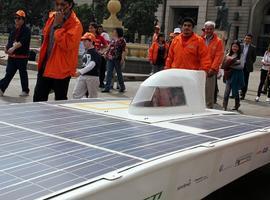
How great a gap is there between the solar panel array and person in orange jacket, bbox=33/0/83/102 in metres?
1.26

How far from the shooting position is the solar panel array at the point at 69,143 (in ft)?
9.07

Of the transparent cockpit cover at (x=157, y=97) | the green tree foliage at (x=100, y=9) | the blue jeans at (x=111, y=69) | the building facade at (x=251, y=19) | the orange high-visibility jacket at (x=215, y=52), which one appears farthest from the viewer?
the green tree foliage at (x=100, y=9)

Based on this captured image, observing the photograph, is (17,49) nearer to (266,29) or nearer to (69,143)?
(69,143)

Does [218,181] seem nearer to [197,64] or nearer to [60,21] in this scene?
[60,21]

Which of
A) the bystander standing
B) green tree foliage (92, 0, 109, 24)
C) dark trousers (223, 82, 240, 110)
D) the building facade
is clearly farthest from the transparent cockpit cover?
green tree foliage (92, 0, 109, 24)

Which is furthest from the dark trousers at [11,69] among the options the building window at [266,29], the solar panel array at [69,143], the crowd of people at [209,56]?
the building window at [266,29]

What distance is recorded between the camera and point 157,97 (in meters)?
4.91

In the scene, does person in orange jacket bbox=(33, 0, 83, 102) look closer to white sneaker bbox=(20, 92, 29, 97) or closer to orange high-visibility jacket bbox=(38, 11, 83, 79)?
orange high-visibility jacket bbox=(38, 11, 83, 79)

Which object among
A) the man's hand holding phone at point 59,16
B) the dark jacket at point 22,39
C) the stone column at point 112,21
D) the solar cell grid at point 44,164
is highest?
the stone column at point 112,21

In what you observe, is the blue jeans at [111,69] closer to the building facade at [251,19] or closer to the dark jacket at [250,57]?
the dark jacket at [250,57]

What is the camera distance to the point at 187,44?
7445mm

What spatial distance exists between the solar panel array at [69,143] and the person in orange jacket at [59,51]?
1.26 meters

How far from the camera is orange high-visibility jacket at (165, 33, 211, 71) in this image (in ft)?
24.4

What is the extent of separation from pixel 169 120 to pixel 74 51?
209 centimetres
